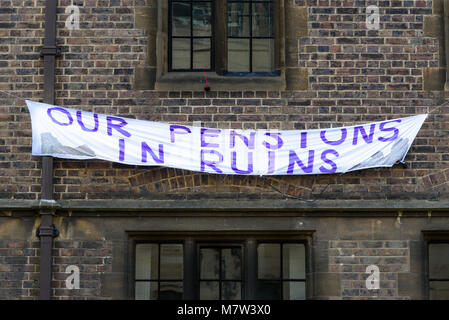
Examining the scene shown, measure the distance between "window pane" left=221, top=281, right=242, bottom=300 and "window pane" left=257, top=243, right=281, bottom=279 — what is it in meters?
0.31

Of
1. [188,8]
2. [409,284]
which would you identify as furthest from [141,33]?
[409,284]

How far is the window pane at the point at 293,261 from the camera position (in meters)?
12.2

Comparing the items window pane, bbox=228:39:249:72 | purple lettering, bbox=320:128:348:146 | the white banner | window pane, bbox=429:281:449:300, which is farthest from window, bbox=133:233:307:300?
window pane, bbox=228:39:249:72

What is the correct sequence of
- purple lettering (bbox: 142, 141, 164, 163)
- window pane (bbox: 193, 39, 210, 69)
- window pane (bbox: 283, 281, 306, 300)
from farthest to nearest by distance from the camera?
window pane (bbox: 193, 39, 210, 69) < window pane (bbox: 283, 281, 306, 300) < purple lettering (bbox: 142, 141, 164, 163)

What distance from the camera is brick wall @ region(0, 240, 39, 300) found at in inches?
471

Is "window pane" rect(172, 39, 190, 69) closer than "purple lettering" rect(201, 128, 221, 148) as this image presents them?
No

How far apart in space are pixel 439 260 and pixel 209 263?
2.90 meters

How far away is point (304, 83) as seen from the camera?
41.0ft

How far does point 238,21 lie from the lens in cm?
1277

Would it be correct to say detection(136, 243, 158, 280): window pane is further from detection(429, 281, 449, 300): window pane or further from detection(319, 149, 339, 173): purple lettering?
detection(429, 281, 449, 300): window pane

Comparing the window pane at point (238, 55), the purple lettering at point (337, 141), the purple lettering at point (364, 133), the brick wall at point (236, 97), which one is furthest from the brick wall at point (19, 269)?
Result: the purple lettering at point (364, 133)
